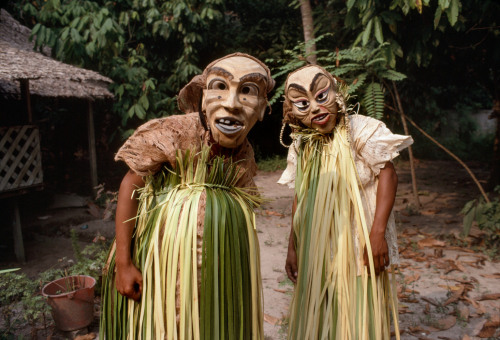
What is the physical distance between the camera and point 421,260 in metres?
4.54

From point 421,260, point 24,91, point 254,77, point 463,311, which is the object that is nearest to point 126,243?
point 254,77

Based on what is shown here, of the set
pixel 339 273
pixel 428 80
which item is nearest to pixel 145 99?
pixel 428 80

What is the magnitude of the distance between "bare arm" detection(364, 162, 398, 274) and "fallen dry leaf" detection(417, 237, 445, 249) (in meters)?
3.23

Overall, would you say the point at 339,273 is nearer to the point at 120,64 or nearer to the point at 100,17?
the point at 100,17

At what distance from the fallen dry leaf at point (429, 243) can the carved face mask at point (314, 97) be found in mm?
3391

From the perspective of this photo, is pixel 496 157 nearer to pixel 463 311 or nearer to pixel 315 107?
pixel 463 311

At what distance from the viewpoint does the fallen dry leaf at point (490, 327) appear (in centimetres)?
301

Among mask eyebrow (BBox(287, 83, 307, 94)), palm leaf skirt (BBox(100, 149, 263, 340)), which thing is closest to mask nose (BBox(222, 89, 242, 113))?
palm leaf skirt (BBox(100, 149, 263, 340))

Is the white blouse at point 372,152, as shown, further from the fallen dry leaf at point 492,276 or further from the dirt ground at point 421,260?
the fallen dry leaf at point 492,276

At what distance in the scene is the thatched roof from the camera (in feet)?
17.0

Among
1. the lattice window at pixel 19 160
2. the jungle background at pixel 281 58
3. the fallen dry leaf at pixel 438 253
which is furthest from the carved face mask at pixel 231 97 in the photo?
the lattice window at pixel 19 160

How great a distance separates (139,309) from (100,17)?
592 centimetres

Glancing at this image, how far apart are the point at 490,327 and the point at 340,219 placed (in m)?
1.86

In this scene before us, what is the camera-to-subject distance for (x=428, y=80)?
7.09 meters
